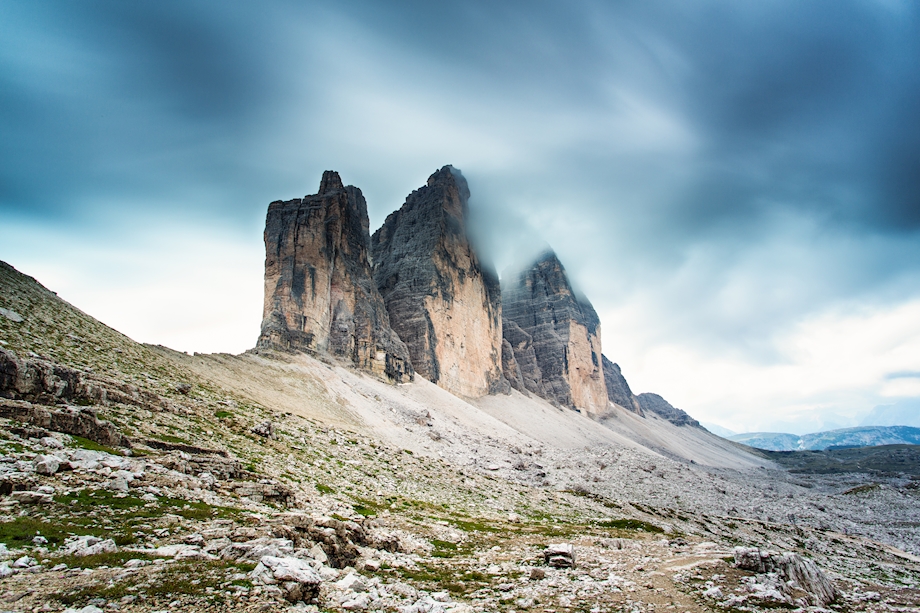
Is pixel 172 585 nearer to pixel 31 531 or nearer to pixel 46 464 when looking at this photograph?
pixel 31 531

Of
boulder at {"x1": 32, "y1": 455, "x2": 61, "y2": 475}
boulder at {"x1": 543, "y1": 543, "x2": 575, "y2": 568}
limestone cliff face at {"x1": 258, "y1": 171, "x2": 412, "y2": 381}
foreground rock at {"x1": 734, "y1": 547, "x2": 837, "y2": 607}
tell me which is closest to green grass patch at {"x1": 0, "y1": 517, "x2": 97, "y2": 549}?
boulder at {"x1": 32, "y1": 455, "x2": 61, "y2": 475}

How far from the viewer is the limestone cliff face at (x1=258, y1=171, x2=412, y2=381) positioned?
Result: 82750 millimetres

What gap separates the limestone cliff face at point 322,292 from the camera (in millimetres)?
82750

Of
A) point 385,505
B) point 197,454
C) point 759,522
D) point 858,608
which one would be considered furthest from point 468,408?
point 858,608

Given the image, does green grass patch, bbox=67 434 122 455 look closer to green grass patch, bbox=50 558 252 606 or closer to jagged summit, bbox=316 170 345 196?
green grass patch, bbox=50 558 252 606

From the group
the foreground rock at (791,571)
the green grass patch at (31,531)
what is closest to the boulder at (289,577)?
the green grass patch at (31,531)

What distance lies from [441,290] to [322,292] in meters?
37.5

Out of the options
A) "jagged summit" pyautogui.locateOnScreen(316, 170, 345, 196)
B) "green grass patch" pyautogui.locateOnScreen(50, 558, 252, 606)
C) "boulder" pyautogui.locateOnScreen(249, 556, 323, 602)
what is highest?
"jagged summit" pyautogui.locateOnScreen(316, 170, 345, 196)

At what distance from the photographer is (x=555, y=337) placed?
17188 cm

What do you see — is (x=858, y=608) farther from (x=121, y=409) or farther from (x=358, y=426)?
(x=358, y=426)

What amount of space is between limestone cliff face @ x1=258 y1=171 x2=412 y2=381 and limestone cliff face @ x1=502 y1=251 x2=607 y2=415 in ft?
252

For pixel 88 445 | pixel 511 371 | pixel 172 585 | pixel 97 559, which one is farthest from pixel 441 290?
pixel 172 585

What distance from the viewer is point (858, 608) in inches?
519

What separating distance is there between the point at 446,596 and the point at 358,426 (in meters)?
44.5
